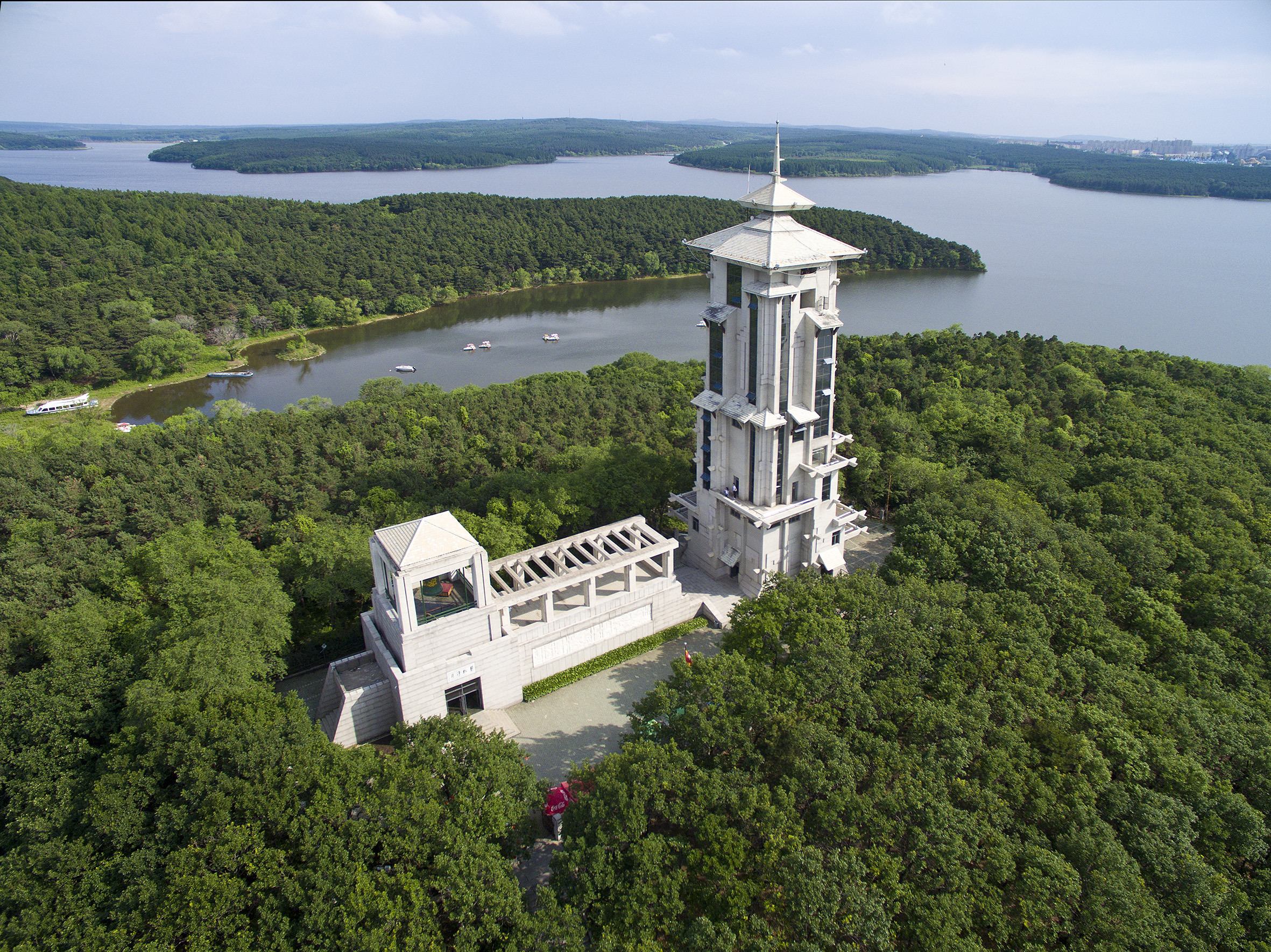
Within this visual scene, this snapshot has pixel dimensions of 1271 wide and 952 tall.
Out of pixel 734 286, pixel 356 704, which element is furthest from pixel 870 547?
pixel 356 704

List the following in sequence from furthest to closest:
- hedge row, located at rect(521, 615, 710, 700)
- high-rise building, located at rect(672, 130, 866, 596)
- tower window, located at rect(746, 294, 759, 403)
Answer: tower window, located at rect(746, 294, 759, 403), high-rise building, located at rect(672, 130, 866, 596), hedge row, located at rect(521, 615, 710, 700)

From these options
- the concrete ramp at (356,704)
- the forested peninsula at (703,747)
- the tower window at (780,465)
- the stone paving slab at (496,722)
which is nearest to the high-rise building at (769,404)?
the tower window at (780,465)

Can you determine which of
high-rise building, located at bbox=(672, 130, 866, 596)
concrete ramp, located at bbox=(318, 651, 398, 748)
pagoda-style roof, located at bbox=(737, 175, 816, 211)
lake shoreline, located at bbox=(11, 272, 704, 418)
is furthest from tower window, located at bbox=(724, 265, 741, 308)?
lake shoreline, located at bbox=(11, 272, 704, 418)

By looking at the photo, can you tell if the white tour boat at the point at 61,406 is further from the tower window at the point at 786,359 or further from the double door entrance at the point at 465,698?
the tower window at the point at 786,359

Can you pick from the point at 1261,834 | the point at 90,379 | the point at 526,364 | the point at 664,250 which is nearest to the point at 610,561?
the point at 1261,834

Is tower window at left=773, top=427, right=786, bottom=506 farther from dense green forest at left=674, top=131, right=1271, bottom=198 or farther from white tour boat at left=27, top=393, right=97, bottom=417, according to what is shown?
dense green forest at left=674, top=131, right=1271, bottom=198
